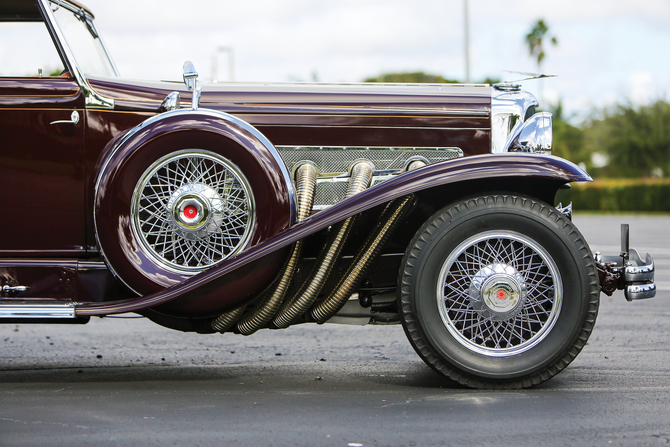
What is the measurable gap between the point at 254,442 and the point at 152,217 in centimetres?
136

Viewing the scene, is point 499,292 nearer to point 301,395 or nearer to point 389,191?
point 389,191

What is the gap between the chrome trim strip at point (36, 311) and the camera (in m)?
3.42

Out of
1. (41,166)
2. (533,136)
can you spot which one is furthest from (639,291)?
(41,166)

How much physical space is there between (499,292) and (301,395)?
41.7 inches

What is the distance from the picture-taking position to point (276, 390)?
11.6 feet

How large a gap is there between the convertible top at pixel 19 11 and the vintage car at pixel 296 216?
0.05 feet

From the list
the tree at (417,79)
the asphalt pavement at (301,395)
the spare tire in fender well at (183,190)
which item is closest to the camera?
the asphalt pavement at (301,395)

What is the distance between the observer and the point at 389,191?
3363mm

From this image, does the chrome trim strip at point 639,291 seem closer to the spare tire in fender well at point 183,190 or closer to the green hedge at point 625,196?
the spare tire in fender well at point 183,190

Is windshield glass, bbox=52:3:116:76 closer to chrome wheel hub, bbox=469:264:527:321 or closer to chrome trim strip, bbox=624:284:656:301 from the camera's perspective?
chrome wheel hub, bbox=469:264:527:321

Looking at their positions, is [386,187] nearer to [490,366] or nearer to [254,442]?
[490,366]

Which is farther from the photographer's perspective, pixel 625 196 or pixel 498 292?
pixel 625 196

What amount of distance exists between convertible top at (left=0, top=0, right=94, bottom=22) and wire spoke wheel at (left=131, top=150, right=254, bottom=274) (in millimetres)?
1408

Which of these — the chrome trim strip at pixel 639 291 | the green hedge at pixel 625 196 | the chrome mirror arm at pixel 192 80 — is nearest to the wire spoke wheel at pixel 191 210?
the chrome mirror arm at pixel 192 80
